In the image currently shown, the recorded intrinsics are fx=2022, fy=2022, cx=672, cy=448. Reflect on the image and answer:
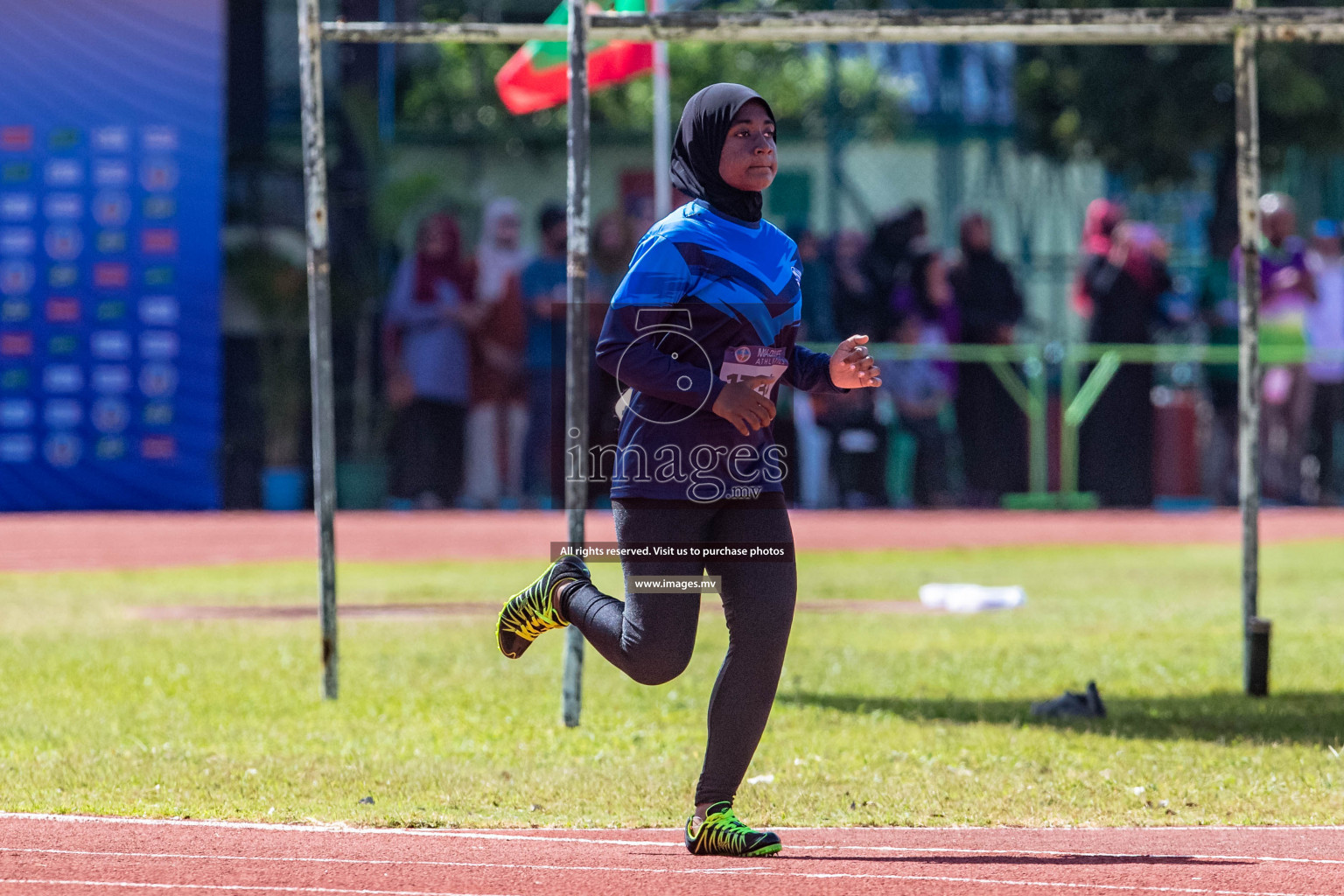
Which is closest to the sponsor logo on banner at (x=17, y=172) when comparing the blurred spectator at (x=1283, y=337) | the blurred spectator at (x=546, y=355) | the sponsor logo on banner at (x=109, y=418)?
the sponsor logo on banner at (x=109, y=418)

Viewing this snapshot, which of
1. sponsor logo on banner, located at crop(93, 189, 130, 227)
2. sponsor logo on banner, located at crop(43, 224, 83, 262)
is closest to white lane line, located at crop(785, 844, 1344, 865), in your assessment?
sponsor logo on banner, located at crop(93, 189, 130, 227)

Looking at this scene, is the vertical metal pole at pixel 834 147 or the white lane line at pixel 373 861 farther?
the vertical metal pole at pixel 834 147

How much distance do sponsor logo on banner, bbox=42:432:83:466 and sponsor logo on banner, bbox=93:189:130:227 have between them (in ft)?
7.80

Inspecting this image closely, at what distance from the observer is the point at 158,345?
72.3 ft

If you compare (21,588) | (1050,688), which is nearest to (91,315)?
(21,588)

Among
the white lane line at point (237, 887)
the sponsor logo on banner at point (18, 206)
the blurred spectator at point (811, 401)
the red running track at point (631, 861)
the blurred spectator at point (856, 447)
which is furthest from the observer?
the sponsor logo on banner at point (18, 206)

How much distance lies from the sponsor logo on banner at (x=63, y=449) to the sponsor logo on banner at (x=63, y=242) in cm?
195

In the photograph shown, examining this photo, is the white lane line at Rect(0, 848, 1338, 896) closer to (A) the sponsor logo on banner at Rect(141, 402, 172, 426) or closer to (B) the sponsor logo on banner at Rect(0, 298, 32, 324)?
(A) the sponsor logo on banner at Rect(141, 402, 172, 426)

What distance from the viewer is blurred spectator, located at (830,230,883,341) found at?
20969mm

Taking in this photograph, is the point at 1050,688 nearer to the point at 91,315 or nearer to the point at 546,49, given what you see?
the point at 546,49

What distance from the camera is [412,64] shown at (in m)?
23.9

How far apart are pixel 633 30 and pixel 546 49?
19.4 feet

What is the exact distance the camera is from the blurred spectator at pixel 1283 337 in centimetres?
2147

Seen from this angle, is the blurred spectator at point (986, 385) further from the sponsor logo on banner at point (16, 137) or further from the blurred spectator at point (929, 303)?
the sponsor logo on banner at point (16, 137)
